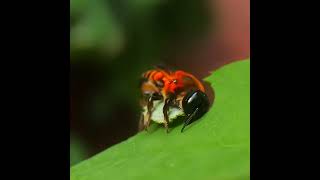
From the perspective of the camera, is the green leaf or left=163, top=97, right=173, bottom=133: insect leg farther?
left=163, top=97, right=173, bottom=133: insect leg

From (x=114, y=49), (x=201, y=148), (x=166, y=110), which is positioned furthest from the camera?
(x=114, y=49)

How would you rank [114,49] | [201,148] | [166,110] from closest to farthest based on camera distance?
[201,148]
[166,110]
[114,49]

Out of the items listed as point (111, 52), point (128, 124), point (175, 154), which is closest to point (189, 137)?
point (175, 154)

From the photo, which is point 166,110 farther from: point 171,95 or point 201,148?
point 201,148

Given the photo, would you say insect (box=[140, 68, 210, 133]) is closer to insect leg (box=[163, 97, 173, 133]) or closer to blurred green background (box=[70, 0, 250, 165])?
insect leg (box=[163, 97, 173, 133])

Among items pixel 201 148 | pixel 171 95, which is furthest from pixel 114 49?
pixel 201 148

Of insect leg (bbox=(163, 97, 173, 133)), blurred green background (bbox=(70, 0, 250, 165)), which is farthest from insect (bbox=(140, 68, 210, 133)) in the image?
blurred green background (bbox=(70, 0, 250, 165))
